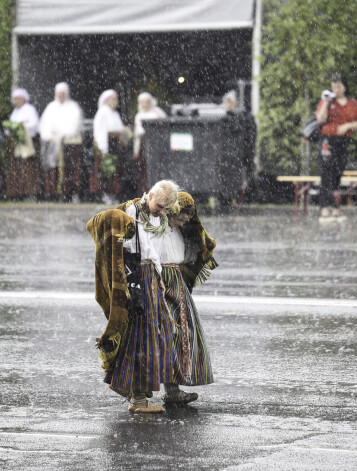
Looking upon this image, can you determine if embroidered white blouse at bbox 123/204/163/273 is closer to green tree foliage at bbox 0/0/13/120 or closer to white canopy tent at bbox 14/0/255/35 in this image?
white canopy tent at bbox 14/0/255/35

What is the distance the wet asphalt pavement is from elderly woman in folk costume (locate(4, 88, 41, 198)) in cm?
829

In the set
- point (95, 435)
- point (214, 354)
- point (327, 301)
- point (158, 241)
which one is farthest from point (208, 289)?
point (95, 435)

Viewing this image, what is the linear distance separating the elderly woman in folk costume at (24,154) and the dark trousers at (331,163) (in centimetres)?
586

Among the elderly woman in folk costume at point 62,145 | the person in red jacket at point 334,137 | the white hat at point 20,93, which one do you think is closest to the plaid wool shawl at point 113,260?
the person in red jacket at point 334,137

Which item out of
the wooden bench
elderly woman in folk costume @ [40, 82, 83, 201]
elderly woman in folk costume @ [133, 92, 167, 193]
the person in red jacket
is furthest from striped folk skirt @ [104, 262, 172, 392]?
elderly woman in folk costume @ [40, 82, 83, 201]

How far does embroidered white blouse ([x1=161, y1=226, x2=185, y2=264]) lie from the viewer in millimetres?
6371

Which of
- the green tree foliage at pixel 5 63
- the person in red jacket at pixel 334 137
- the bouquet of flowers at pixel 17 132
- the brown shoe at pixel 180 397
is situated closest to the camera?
the brown shoe at pixel 180 397

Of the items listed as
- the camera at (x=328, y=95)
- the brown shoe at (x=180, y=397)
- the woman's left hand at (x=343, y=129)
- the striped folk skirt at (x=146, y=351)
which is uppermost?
the camera at (x=328, y=95)

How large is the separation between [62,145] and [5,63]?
232 cm

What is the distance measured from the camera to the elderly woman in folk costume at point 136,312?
20.0ft

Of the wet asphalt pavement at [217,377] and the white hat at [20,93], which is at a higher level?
the white hat at [20,93]

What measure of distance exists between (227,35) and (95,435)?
18.4m

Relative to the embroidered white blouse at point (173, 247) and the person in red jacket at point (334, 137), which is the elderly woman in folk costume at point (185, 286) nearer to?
the embroidered white blouse at point (173, 247)

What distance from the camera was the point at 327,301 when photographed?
9883 mm
